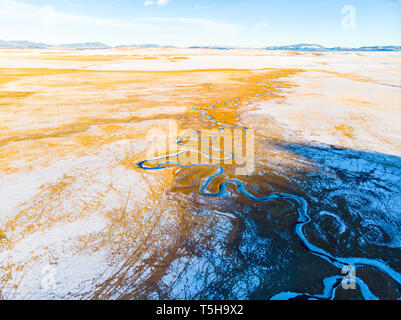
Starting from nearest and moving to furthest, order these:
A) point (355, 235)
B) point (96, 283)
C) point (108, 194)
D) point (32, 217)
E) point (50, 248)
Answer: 1. point (96, 283)
2. point (50, 248)
3. point (355, 235)
4. point (32, 217)
5. point (108, 194)

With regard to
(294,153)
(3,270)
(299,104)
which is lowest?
(3,270)

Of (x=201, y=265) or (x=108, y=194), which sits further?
(x=108, y=194)

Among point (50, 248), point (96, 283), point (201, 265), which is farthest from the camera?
point (50, 248)

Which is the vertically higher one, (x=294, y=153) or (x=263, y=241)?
(x=294, y=153)

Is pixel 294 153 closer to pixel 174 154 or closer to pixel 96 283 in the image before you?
pixel 174 154

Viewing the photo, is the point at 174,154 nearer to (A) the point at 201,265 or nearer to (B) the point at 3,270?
(A) the point at 201,265
